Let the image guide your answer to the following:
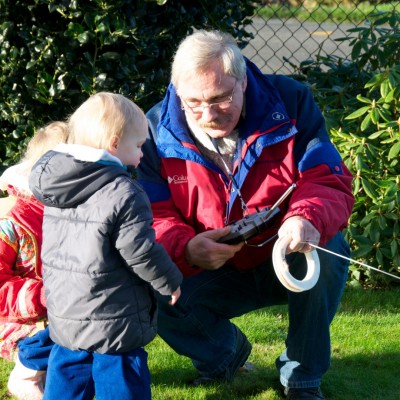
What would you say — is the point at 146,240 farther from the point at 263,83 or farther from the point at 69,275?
the point at 263,83

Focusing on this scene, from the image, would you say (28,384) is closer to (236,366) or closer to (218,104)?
(236,366)

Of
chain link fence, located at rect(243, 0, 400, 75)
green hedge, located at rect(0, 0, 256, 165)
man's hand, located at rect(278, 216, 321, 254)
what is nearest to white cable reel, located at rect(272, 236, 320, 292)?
man's hand, located at rect(278, 216, 321, 254)

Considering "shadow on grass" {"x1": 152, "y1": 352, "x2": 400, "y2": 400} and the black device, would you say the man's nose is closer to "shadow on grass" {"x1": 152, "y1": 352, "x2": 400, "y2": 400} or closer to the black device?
the black device

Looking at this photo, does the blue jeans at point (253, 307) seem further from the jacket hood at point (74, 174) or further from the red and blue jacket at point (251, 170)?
the jacket hood at point (74, 174)

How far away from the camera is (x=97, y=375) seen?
3.00 meters

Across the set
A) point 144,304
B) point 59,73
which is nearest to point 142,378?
point 144,304

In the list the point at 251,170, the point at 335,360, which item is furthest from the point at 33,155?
the point at 335,360

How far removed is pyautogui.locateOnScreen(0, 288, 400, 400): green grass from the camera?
11.9 feet

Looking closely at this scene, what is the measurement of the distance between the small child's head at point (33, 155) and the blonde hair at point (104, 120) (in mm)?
351

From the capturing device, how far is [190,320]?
354 centimetres

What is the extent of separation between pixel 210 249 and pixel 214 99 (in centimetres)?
55

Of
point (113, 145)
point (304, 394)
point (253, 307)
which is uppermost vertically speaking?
point (113, 145)

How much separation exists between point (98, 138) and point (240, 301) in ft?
3.50

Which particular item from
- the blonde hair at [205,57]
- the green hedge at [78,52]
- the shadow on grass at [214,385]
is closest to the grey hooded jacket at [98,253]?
the blonde hair at [205,57]
